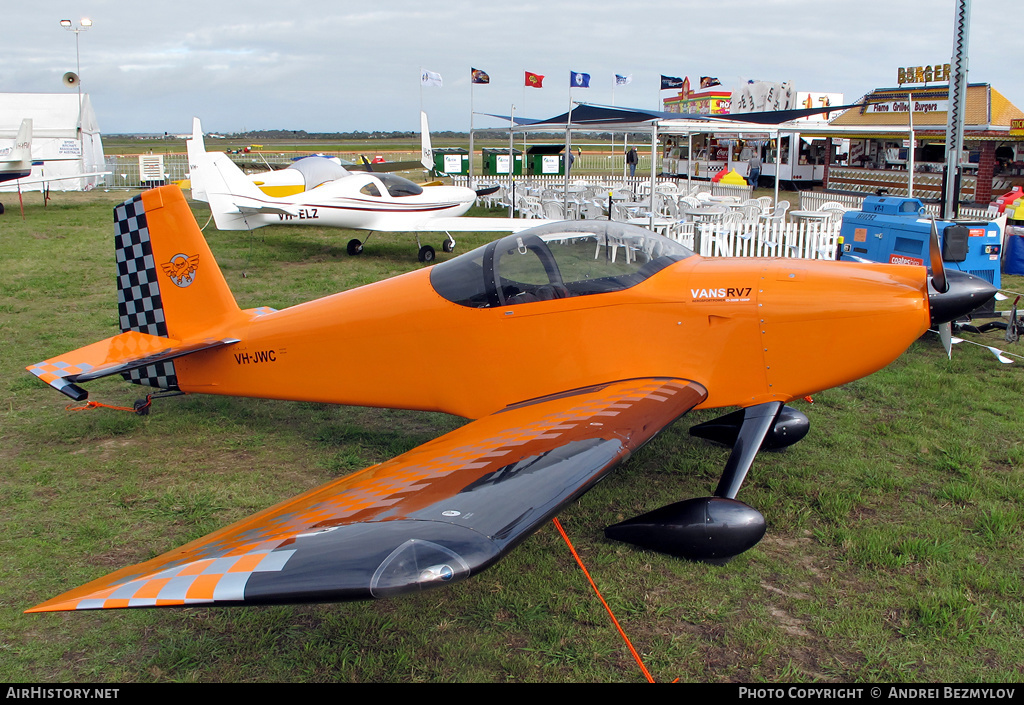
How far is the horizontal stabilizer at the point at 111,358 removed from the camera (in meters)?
5.14

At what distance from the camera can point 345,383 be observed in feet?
17.4

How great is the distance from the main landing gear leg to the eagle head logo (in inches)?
156

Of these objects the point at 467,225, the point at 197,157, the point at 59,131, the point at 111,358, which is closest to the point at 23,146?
the point at 59,131

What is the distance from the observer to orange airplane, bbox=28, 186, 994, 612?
2.62 meters

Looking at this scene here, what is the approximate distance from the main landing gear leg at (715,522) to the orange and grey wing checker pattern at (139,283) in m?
4.01

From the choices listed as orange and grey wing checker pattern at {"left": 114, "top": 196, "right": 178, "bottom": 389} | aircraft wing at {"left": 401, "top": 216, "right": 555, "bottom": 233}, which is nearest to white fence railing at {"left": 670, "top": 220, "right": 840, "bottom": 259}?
aircraft wing at {"left": 401, "top": 216, "right": 555, "bottom": 233}

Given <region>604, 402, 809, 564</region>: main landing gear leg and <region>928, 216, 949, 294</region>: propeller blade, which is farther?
<region>928, 216, 949, 294</region>: propeller blade

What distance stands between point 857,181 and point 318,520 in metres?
29.7

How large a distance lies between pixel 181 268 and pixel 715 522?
4613 millimetres

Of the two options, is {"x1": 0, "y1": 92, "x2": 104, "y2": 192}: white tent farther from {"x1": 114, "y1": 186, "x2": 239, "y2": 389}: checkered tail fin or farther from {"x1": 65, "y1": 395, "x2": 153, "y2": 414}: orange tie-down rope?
{"x1": 114, "y1": 186, "x2": 239, "y2": 389}: checkered tail fin

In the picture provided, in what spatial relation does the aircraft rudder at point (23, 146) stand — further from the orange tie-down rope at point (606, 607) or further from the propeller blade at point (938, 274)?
the propeller blade at point (938, 274)

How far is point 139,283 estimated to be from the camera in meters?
5.84

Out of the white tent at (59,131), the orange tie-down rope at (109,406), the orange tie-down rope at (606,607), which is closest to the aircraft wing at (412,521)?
the orange tie-down rope at (606,607)

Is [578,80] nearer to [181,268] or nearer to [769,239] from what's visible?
[769,239]
